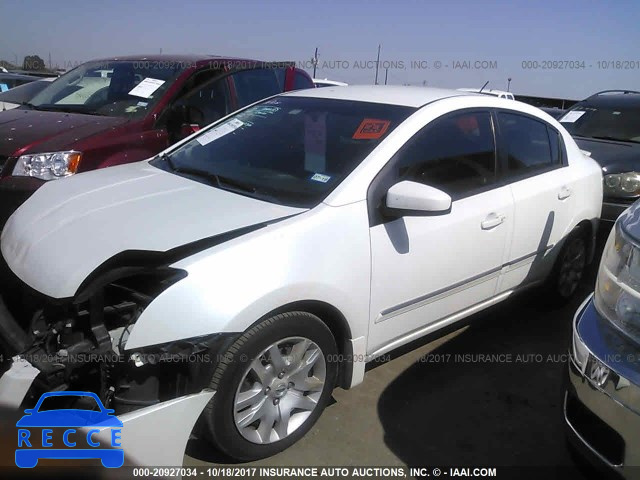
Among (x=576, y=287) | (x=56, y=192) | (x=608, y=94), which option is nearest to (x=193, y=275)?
(x=56, y=192)

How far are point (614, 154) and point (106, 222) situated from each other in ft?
15.4

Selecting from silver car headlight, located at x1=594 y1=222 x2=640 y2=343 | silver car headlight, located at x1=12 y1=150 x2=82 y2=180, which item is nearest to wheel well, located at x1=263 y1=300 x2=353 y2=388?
silver car headlight, located at x1=594 y1=222 x2=640 y2=343

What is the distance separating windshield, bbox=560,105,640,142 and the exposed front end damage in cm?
539

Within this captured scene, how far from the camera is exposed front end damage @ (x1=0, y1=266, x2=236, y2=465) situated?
6.32 ft

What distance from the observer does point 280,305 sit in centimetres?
217

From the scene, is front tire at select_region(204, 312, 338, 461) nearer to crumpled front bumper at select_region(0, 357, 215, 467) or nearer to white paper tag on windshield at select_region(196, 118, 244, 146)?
crumpled front bumper at select_region(0, 357, 215, 467)

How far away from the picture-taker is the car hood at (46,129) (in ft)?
13.4

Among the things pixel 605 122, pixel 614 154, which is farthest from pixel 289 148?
pixel 605 122

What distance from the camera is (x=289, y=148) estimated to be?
2.95 meters

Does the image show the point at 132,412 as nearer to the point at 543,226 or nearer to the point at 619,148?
the point at 543,226

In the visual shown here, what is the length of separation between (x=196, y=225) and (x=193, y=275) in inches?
13.0

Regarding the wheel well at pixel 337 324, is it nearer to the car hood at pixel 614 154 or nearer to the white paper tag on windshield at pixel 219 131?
the white paper tag on windshield at pixel 219 131

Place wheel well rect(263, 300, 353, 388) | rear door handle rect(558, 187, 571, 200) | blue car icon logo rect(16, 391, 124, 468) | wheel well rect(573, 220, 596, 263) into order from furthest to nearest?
1. wheel well rect(573, 220, 596, 263)
2. rear door handle rect(558, 187, 571, 200)
3. wheel well rect(263, 300, 353, 388)
4. blue car icon logo rect(16, 391, 124, 468)

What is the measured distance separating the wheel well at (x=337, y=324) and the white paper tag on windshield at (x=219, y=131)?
141 cm
